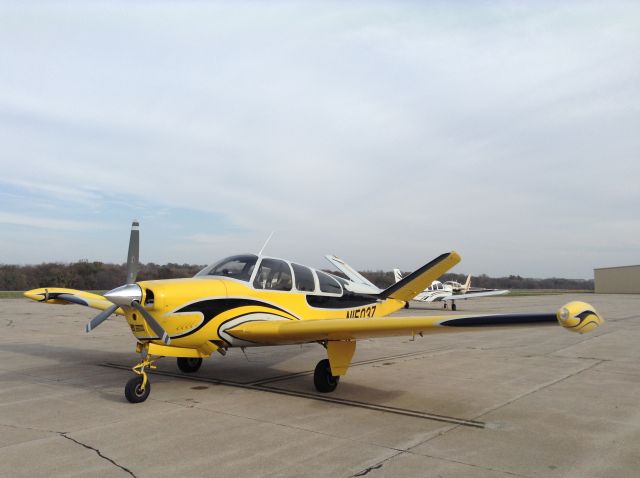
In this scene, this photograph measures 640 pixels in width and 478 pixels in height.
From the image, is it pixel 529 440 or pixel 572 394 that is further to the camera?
pixel 572 394

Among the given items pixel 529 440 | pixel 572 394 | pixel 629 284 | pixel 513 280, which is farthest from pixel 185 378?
pixel 513 280

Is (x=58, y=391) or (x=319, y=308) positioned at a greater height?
(x=319, y=308)

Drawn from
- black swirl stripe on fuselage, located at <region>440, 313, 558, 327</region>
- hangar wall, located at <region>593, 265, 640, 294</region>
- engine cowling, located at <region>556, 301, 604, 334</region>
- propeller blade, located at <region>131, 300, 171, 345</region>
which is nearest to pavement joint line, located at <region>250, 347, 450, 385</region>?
propeller blade, located at <region>131, 300, 171, 345</region>

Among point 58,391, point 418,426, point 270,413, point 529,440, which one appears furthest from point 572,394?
point 58,391

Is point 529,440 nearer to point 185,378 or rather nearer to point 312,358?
point 185,378

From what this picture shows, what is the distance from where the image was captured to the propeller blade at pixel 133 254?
303 inches

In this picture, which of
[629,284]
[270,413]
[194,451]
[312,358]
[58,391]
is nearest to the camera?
[194,451]

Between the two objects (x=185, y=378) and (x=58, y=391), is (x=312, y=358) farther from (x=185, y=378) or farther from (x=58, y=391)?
(x=58, y=391)

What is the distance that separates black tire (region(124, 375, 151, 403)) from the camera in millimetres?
6570

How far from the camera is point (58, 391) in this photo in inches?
293

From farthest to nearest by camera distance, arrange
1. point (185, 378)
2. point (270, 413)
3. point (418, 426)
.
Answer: point (185, 378) → point (270, 413) → point (418, 426)

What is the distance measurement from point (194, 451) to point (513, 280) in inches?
6116

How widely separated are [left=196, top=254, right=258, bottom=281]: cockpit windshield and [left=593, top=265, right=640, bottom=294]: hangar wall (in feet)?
292

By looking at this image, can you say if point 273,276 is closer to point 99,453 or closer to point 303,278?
point 303,278
